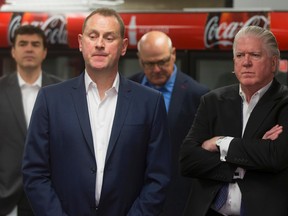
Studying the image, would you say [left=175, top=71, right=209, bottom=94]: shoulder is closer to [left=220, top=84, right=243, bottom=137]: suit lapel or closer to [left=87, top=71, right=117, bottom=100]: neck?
[left=220, top=84, right=243, bottom=137]: suit lapel

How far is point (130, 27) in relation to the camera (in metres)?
5.97

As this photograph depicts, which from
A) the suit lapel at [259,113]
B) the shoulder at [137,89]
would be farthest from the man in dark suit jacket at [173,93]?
the shoulder at [137,89]

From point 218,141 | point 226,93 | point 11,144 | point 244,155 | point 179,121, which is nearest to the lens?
point 244,155

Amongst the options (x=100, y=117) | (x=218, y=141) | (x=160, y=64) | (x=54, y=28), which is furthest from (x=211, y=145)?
(x=54, y=28)

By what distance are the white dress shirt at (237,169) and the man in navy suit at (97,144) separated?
360 millimetres

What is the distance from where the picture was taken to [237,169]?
12.1ft

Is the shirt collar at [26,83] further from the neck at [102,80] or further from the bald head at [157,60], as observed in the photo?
the neck at [102,80]

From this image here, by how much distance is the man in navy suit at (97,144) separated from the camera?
339cm

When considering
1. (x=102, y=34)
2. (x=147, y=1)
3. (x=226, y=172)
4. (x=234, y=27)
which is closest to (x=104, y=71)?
(x=102, y=34)

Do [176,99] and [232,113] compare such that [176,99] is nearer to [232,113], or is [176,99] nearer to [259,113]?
[232,113]

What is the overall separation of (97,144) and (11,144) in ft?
5.97

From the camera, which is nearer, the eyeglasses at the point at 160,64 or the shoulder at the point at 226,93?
the shoulder at the point at 226,93

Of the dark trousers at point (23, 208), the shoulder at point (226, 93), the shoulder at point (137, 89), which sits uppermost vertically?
the shoulder at point (137, 89)

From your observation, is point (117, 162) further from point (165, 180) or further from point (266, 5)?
point (266, 5)
